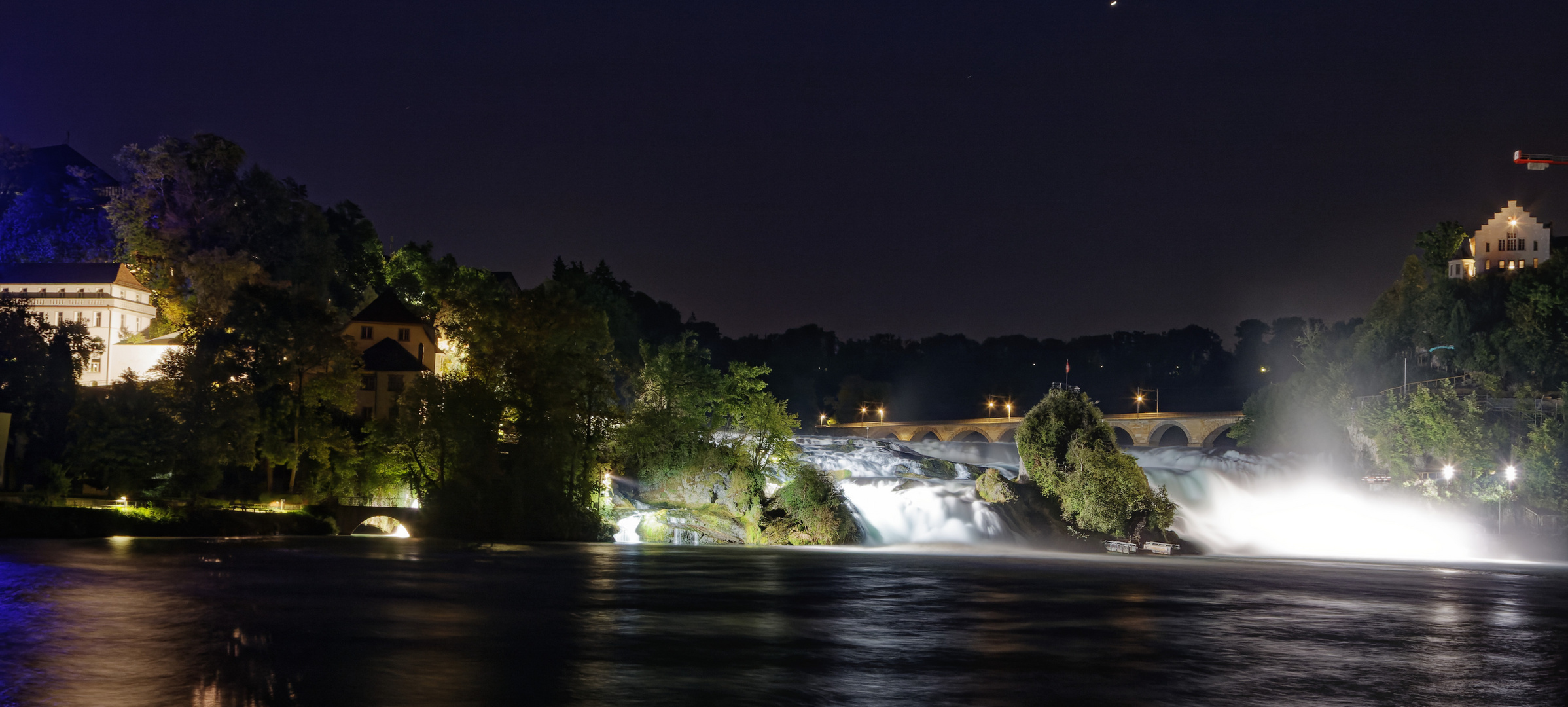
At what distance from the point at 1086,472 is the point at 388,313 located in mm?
59862

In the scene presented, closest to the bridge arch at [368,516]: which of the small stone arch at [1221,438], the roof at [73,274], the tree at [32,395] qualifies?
the tree at [32,395]

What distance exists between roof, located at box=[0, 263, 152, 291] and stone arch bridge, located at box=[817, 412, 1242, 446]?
66495 mm

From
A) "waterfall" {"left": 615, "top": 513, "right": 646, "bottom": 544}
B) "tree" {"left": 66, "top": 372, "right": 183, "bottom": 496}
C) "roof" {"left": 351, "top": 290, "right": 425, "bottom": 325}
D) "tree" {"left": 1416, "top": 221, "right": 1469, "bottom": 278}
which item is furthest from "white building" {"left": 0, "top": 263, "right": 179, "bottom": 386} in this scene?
"tree" {"left": 1416, "top": 221, "right": 1469, "bottom": 278}

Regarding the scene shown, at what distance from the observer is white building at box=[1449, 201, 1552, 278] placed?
424 ft

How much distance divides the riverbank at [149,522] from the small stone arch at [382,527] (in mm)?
5226

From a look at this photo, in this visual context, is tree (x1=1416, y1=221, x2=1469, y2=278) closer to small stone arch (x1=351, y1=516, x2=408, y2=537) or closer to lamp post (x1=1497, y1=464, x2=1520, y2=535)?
lamp post (x1=1497, y1=464, x2=1520, y2=535)

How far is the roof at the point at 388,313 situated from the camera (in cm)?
10138

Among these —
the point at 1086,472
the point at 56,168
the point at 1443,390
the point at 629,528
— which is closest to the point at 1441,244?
the point at 1443,390

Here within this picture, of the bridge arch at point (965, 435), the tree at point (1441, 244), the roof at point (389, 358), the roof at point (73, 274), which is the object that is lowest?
the bridge arch at point (965, 435)

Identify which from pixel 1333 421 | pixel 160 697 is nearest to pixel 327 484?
pixel 160 697

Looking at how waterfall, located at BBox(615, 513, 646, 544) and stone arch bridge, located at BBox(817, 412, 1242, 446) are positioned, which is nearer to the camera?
waterfall, located at BBox(615, 513, 646, 544)

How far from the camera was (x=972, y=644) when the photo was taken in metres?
23.2

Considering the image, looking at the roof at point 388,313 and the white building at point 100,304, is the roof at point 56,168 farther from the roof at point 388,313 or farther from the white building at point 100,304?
the roof at point 388,313

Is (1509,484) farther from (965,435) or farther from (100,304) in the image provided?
(100,304)
